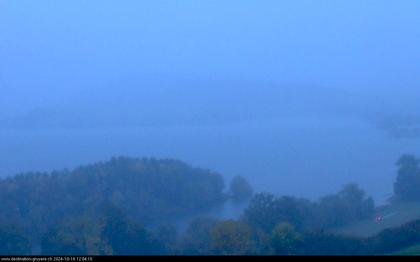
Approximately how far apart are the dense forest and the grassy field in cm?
20

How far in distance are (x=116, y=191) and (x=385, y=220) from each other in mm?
4930

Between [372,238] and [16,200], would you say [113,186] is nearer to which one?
[16,200]

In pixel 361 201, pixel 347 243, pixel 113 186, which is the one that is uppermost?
pixel 113 186

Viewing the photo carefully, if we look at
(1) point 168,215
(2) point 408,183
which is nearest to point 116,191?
(1) point 168,215

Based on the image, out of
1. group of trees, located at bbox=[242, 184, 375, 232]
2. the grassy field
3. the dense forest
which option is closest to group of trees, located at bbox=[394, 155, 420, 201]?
the dense forest

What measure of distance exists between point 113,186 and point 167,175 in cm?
121

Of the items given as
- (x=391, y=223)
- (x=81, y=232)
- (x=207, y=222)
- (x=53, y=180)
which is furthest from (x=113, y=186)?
(x=391, y=223)

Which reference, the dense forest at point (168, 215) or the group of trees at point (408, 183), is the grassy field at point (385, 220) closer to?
the dense forest at point (168, 215)

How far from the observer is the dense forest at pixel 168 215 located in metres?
7.02

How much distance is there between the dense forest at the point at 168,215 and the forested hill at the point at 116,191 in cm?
2

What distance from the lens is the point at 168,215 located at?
1084cm

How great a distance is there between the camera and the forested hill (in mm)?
10422

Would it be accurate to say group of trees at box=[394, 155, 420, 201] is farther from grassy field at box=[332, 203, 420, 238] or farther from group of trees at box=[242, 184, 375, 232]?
group of trees at box=[242, 184, 375, 232]

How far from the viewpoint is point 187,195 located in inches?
454
